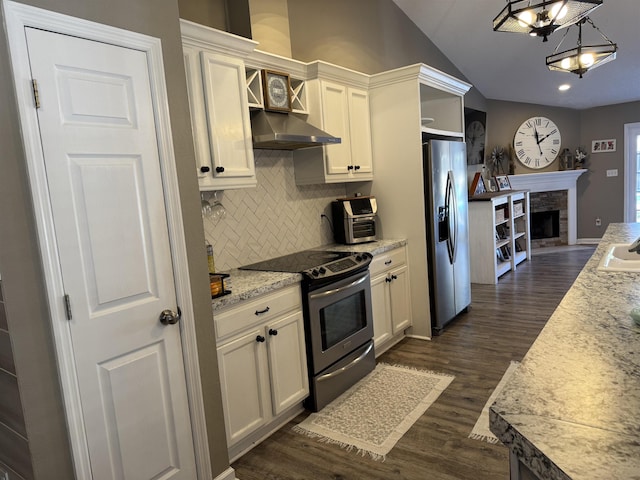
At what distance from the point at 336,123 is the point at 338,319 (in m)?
1.59

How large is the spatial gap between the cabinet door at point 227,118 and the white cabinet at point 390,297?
139cm

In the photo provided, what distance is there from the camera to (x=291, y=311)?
2.64 metres

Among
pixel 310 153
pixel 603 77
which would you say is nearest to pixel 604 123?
pixel 603 77

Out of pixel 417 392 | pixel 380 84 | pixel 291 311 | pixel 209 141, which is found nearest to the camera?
pixel 209 141

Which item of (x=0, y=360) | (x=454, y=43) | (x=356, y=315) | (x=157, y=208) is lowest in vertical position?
(x=356, y=315)

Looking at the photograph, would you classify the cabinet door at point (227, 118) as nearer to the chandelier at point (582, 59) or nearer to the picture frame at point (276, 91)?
the picture frame at point (276, 91)

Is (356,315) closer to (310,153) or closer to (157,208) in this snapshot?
(310,153)

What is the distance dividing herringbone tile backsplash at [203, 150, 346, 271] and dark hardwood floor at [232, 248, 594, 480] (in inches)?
46.1

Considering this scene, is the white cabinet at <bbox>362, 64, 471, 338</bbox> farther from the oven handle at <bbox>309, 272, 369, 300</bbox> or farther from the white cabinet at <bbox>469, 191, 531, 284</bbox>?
the white cabinet at <bbox>469, 191, 531, 284</bbox>

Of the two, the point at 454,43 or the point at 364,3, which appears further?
the point at 454,43

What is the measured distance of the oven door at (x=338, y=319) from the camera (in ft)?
9.02

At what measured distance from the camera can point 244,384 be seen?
92.1 inches

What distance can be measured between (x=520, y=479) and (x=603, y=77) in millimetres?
7145

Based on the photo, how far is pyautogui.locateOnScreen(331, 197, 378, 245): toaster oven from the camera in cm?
375
